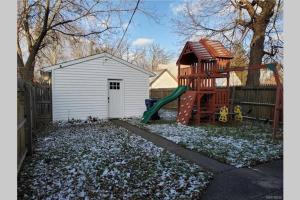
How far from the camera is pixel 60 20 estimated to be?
572 inches

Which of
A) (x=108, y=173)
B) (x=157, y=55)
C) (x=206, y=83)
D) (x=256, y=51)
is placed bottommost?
(x=108, y=173)

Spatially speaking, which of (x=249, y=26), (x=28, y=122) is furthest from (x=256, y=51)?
(x=28, y=122)

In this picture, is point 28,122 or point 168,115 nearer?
point 28,122

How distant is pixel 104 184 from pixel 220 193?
70.3 inches

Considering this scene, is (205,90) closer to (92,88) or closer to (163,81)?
(92,88)

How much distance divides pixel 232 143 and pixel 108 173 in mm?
3803

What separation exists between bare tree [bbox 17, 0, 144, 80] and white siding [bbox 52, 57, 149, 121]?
2.55m

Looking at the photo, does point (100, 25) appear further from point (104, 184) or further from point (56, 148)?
point (104, 184)

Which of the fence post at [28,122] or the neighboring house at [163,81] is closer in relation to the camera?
the fence post at [28,122]

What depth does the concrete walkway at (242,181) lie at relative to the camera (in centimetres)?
381

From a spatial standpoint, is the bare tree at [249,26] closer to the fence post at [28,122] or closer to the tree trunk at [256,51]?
the tree trunk at [256,51]

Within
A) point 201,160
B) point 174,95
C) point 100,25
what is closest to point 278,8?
point 174,95

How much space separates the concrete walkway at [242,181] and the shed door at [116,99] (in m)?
8.49

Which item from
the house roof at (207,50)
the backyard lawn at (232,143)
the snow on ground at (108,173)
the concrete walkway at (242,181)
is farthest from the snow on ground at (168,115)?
the concrete walkway at (242,181)
